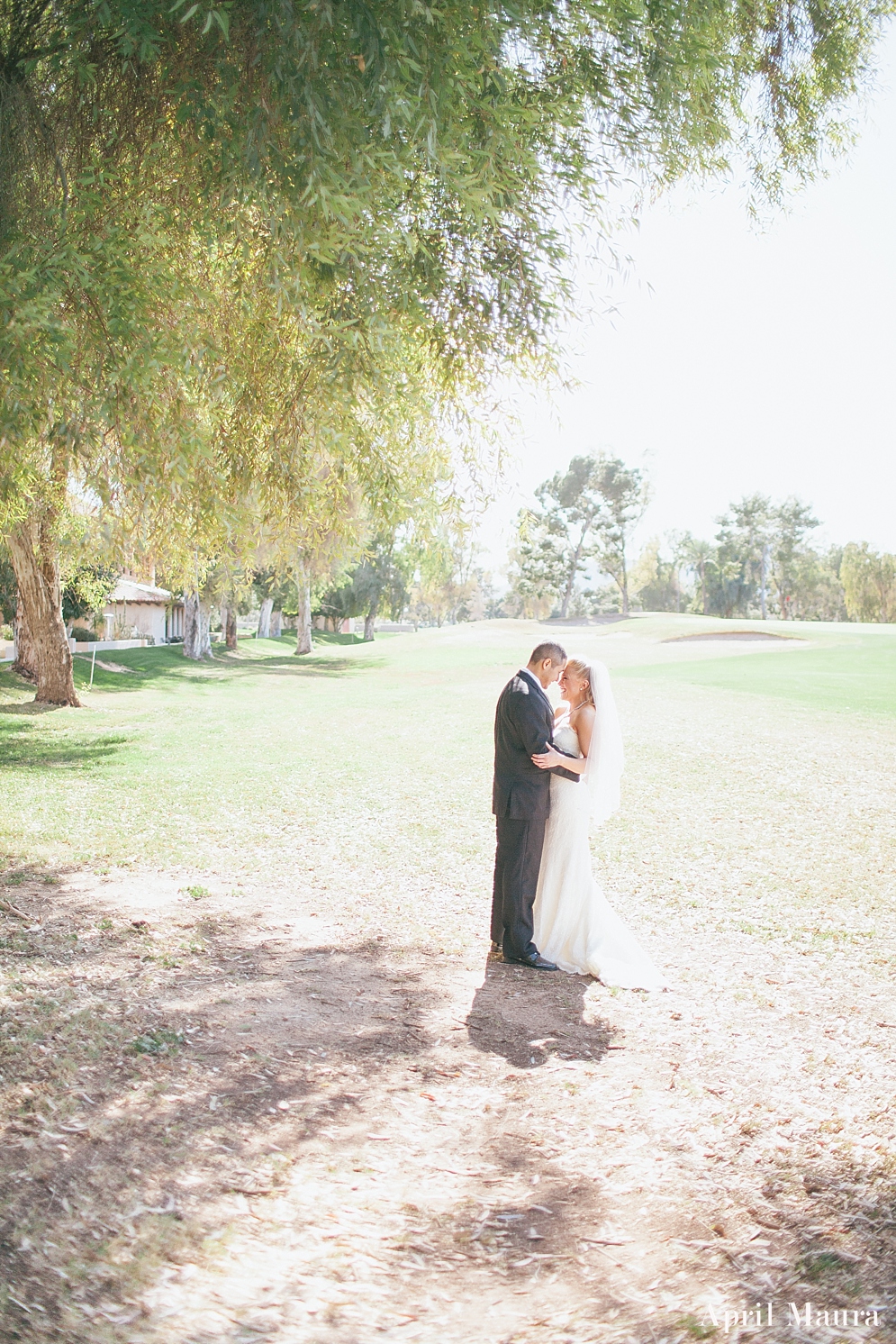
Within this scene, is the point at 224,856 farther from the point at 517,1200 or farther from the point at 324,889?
the point at 517,1200

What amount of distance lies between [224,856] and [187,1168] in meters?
6.43

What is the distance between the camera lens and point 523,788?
6586mm

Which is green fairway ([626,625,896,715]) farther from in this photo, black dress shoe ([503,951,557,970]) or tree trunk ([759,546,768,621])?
tree trunk ([759,546,768,621])

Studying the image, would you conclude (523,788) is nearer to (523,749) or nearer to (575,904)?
(523,749)

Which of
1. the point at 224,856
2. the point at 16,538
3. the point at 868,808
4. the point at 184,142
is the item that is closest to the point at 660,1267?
the point at 184,142

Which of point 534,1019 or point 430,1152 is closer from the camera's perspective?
point 430,1152

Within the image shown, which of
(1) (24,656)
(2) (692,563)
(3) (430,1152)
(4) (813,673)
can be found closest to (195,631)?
(1) (24,656)

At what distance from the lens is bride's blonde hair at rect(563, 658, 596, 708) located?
22.3 feet

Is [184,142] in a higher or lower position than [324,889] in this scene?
higher

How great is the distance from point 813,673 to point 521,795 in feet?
99.4

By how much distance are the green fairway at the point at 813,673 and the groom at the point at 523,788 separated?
19520 mm

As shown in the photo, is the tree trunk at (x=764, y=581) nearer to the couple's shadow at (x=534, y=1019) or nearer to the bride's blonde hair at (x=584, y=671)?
the bride's blonde hair at (x=584, y=671)

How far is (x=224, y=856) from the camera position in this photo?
1014 centimetres

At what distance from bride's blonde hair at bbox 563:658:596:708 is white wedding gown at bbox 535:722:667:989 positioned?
10.9 inches
